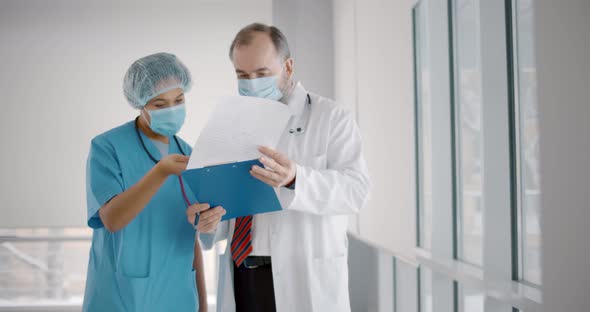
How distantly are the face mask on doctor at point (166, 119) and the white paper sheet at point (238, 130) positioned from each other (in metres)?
0.34

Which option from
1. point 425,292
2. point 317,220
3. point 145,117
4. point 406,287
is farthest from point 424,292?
point 145,117

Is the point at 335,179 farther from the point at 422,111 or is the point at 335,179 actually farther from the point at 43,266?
the point at 43,266

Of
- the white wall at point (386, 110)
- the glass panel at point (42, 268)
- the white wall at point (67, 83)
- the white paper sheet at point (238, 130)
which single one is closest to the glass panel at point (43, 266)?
the glass panel at point (42, 268)

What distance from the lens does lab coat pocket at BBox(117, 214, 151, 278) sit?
1.36 metres

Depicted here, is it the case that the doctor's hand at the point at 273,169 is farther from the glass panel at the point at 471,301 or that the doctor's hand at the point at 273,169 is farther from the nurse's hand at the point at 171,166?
the glass panel at the point at 471,301

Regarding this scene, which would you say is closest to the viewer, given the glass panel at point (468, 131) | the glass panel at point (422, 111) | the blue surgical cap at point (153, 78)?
the blue surgical cap at point (153, 78)

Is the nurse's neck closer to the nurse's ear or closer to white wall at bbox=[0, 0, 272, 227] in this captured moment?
the nurse's ear

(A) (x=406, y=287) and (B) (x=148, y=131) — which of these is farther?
(A) (x=406, y=287)

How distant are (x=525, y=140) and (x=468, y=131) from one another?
1.52ft

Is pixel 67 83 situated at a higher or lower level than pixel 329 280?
higher

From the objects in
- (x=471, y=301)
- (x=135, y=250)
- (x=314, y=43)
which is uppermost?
(x=314, y=43)

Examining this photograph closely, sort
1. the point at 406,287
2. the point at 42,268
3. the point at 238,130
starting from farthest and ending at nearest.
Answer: the point at 42,268
the point at 406,287
the point at 238,130

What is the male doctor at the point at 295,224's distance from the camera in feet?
4.63

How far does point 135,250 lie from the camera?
138 cm
